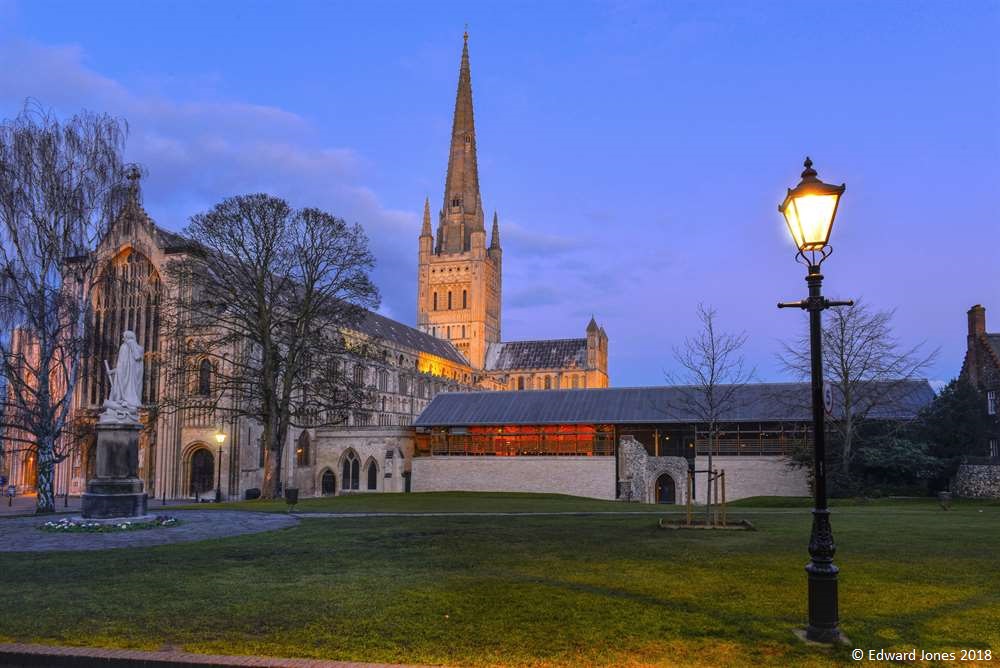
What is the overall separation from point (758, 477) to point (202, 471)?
3853cm

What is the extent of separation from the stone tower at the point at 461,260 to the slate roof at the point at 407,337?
11554 millimetres

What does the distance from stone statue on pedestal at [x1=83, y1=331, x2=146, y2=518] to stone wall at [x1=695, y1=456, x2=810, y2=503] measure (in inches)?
1321

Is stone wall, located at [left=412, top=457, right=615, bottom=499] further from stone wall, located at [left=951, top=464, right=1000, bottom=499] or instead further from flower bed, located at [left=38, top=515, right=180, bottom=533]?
flower bed, located at [left=38, top=515, right=180, bottom=533]

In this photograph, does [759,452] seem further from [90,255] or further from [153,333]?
[153,333]

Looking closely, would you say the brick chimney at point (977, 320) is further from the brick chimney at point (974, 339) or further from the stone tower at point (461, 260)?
the stone tower at point (461, 260)

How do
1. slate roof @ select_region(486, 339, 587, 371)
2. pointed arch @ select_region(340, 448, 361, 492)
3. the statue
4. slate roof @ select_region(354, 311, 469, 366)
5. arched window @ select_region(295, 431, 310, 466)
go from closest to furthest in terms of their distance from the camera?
the statue < pointed arch @ select_region(340, 448, 361, 492) < arched window @ select_region(295, 431, 310, 466) < slate roof @ select_region(354, 311, 469, 366) < slate roof @ select_region(486, 339, 587, 371)

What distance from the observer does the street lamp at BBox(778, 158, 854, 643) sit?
23.8 ft

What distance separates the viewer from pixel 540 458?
51.1 metres

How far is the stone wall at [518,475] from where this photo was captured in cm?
4925

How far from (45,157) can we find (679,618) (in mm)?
31895

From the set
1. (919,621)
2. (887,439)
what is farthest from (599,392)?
(919,621)

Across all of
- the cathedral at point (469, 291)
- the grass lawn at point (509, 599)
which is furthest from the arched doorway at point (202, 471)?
the cathedral at point (469, 291)

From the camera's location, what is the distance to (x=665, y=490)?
48062 millimetres

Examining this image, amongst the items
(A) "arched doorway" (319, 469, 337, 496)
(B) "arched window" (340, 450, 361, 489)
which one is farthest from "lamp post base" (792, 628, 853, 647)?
(A) "arched doorway" (319, 469, 337, 496)
